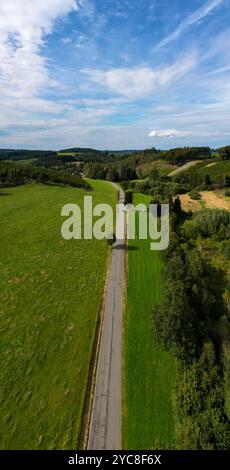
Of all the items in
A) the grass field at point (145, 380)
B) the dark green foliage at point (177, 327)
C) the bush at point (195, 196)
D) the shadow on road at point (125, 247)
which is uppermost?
the bush at point (195, 196)

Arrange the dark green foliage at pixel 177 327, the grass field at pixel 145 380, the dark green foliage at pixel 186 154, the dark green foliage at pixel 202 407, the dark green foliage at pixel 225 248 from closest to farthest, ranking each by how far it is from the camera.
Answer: the dark green foliage at pixel 202 407 < the grass field at pixel 145 380 < the dark green foliage at pixel 177 327 < the dark green foliage at pixel 225 248 < the dark green foliage at pixel 186 154

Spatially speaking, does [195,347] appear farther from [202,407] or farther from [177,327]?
[202,407]

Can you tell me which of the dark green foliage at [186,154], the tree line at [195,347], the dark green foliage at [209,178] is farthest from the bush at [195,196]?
the dark green foliage at [186,154]

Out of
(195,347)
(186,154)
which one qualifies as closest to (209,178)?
(186,154)

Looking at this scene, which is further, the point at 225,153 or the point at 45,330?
the point at 225,153

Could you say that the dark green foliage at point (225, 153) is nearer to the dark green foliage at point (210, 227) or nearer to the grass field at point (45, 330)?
the dark green foliage at point (210, 227)

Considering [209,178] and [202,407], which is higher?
[209,178]

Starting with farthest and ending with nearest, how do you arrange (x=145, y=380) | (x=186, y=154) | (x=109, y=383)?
(x=186, y=154) < (x=145, y=380) < (x=109, y=383)
